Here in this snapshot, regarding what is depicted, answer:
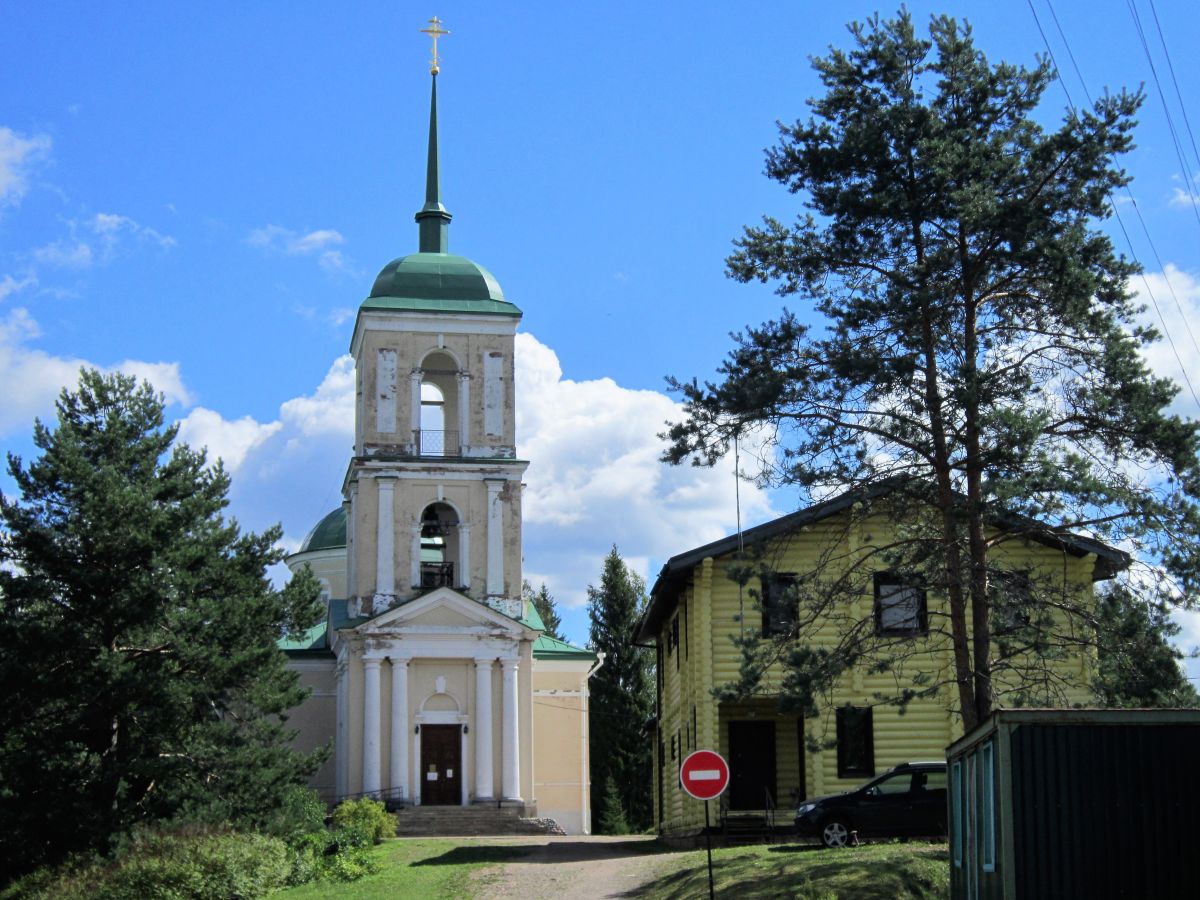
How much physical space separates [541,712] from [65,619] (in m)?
20.8

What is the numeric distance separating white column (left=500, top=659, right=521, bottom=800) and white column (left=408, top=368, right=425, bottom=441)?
23.9ft

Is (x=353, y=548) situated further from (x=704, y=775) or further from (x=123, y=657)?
(x=704, y=775)

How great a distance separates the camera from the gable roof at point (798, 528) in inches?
964

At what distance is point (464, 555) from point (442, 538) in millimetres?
1262

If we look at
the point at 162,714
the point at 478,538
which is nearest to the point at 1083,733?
the point at 162,714

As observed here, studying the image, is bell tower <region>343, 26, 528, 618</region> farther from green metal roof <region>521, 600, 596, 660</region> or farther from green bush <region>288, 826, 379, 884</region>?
green bush <region>288, 826, 379, 884</region>

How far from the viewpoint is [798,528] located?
26875 millimetres

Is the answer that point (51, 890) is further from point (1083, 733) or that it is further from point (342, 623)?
point (1083, 733)

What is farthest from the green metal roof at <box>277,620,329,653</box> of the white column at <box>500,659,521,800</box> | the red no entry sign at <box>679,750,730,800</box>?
the red no entry sign at <box>679,750,730,800</box>

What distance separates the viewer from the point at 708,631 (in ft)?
116

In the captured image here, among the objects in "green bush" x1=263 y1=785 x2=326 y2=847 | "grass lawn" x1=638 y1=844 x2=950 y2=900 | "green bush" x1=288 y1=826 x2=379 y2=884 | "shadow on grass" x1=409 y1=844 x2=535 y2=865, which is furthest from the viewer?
"green bush" x1=263 y1=785 x2=326 y2=847

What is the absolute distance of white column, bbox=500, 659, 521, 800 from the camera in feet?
151

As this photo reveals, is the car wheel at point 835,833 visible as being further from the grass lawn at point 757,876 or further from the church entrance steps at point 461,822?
the church entrance steps at point 461,822

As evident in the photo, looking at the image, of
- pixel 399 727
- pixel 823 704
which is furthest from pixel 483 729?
pixel 823 704
